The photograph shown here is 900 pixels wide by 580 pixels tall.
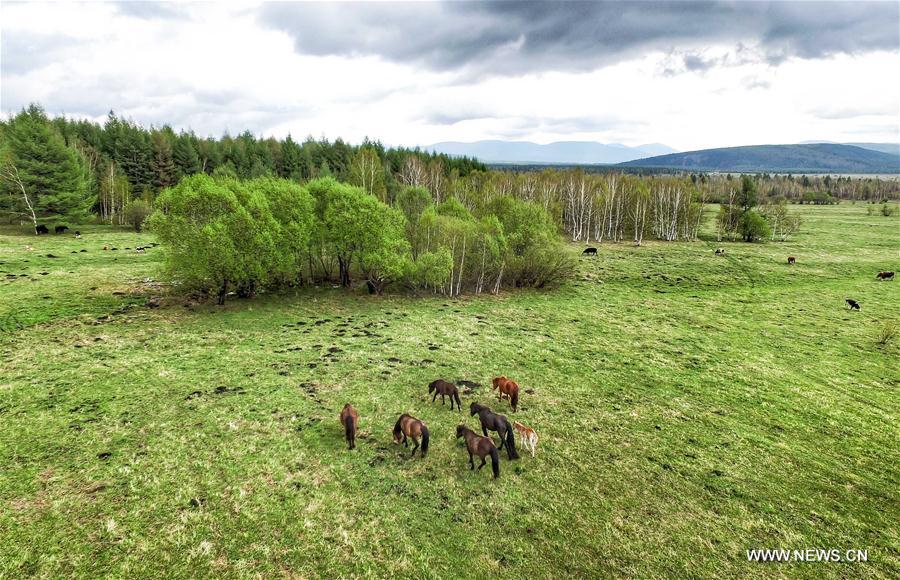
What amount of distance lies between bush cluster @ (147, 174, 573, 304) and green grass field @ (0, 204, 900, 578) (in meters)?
4.94

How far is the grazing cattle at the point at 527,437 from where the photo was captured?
628 inches

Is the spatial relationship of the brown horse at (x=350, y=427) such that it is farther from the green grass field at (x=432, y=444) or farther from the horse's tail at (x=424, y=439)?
the horse's tail at (x=424, y=439)

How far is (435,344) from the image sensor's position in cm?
2883

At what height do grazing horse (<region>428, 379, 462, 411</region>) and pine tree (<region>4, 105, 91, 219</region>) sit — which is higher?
pine tree (<region>4, 105, 91, 219</region>)

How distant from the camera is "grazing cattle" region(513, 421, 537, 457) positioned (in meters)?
16.0

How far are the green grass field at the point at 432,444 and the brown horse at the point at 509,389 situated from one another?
2.81ft

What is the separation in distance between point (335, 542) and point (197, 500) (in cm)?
530

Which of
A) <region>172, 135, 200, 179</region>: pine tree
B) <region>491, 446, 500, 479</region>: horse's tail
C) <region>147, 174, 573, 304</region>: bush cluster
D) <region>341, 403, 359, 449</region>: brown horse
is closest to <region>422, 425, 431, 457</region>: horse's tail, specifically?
<region>491, 446, 500, 479</region>: horse's tail

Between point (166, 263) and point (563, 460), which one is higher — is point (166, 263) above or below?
above

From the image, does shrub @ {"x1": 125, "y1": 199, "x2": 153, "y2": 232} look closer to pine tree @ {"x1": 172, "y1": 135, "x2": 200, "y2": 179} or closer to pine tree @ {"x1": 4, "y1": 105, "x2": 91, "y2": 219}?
pine tree @ {"x1": 4, "y1": 105, "x2": 91, "y2": 219}

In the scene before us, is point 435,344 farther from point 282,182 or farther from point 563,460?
point 282,182

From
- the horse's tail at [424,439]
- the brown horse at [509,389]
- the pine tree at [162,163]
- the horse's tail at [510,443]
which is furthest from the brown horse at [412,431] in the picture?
the pine tree at [162,163]

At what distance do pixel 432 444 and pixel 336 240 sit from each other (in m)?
28.2

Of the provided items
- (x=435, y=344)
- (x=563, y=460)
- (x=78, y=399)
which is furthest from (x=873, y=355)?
(x=78, y=399)
